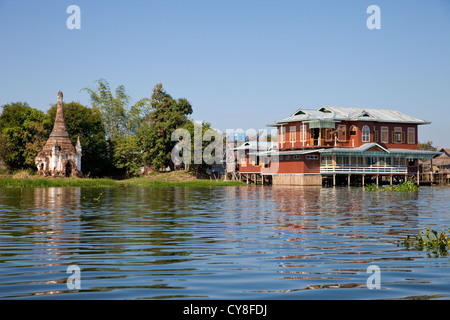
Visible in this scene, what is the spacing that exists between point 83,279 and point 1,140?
65230 millimetres

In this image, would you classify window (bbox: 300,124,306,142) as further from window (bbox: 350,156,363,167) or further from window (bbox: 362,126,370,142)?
window (bbox: 362,126,370,142)

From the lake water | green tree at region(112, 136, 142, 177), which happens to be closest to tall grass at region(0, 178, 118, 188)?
green tree at region(112, 136, 142, 177)

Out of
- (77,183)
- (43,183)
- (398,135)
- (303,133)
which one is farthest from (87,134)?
(398,135)

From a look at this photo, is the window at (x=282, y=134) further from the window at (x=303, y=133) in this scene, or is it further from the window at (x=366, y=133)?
the window at (x=366, y=133)

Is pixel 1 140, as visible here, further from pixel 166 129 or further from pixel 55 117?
pixel 166 129

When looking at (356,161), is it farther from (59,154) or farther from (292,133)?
(59,154)

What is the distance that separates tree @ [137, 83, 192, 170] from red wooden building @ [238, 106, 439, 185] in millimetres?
18151

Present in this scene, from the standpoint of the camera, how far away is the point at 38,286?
24.9 feet

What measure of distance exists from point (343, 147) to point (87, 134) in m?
37.9

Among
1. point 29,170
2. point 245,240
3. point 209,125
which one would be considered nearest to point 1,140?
point 29,170

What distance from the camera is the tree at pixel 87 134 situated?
234 ft

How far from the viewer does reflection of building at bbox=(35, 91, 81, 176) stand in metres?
64.0

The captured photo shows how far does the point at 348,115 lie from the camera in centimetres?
5722

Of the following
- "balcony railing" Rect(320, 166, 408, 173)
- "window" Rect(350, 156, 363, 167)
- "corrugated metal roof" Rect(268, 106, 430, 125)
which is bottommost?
"balcony railing" Rect(320, 166, 408, 173)
